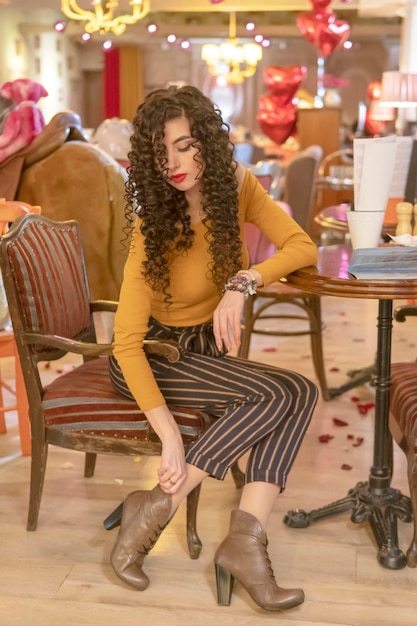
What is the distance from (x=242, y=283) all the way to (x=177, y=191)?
28 centimetres

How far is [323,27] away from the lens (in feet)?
26.1

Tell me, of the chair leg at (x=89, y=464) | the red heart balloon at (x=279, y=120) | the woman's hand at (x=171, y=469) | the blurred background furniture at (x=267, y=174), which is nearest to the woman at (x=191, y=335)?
the woman's hand at (x=171, y=469)

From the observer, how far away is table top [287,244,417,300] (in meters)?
1.91

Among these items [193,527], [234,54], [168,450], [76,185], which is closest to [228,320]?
[168,450]

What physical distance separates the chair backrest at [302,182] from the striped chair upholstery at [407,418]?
4122mm

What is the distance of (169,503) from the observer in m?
1.96

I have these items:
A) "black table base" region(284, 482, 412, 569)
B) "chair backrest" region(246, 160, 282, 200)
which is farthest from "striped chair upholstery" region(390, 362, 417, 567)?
"chair backrest" region(246, 160, 282, 200)

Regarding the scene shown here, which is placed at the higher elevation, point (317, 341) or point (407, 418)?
point (407, 418)

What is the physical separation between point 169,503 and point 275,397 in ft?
1.18

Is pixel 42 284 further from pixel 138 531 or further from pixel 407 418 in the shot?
pixel 407 418

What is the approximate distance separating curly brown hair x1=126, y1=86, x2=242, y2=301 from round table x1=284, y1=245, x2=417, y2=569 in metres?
0.24

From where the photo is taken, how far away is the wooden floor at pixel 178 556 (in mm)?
1967

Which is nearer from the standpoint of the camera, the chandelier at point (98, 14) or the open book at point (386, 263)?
the open book at point (386, 263)

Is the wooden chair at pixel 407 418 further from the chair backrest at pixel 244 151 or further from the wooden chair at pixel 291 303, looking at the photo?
the chair backrest at pixel 244 151
